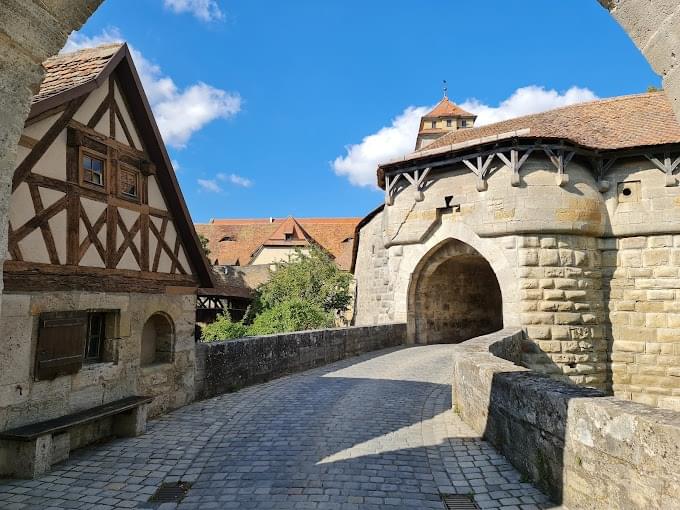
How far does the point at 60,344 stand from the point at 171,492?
208 centimetres

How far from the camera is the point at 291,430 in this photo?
5621mm

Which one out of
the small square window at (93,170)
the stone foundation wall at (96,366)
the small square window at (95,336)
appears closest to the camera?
the stone foundation wall at (96,366)

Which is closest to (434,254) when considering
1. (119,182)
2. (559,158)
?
(559,158)

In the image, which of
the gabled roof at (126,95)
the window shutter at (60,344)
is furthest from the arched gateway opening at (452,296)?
the window shutter at (60,344)

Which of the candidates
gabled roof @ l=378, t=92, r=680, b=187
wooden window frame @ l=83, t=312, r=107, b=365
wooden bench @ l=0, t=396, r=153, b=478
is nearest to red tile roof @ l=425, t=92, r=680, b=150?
gabled roof @ l=378, t=92, r=680, b=187

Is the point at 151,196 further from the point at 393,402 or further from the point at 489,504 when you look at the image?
the point at 489,504

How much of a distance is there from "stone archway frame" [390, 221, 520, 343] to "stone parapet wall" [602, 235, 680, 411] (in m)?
2.41

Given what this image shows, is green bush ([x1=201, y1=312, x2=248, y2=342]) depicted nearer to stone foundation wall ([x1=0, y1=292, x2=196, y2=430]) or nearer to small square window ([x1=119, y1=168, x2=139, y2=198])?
stone foundation wall ([x1=0, y1=292, x2=196, y2=430])

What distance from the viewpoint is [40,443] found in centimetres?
433

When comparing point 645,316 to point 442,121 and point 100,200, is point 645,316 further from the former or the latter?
point 442,121

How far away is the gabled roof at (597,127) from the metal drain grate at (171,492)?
1023 centimetres

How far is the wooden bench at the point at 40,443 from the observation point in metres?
4.26

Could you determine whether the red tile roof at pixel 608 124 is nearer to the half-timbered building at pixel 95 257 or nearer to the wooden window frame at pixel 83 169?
the half-timbered building at pixel 95 257

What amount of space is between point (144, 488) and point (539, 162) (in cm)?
1073
